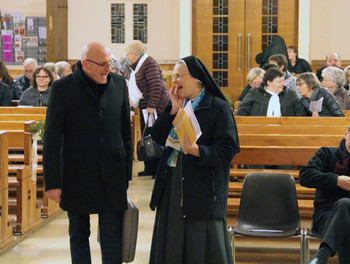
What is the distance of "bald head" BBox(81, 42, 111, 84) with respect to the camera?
444 centimetres

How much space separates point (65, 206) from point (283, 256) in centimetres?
213

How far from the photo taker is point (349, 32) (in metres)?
15.6

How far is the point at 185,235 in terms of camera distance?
4.38 meters

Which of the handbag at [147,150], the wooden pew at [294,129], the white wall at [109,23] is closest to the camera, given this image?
the handbag at [147,150]

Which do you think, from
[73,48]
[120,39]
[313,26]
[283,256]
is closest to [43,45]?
[73,48]

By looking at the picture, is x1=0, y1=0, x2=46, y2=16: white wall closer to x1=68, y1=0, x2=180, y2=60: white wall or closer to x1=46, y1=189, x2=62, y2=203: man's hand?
x1=68, y1=0, x2=180, y2=60: white wall

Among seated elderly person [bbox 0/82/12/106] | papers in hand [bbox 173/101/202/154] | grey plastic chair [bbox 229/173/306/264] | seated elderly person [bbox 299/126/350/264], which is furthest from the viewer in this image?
seated elderly person [bbox 0/82/12/106]

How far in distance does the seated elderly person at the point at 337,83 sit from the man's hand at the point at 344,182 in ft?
16.4

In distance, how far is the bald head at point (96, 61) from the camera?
4441 millimetres

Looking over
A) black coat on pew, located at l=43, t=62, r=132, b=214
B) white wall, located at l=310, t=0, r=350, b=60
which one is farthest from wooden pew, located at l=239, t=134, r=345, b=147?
white wall, located at l=310, t=0, r=350, b=60

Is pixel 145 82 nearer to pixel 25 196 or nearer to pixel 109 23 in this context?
pixel 25 196

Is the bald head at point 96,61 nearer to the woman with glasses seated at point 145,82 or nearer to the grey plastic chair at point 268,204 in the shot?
the grey plastic chair at point 268,204

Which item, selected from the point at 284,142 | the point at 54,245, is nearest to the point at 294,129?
the point at 284,142

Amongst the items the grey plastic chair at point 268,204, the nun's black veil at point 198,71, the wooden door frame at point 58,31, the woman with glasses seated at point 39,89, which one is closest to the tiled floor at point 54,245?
the grey plastic chair at point 268,204
